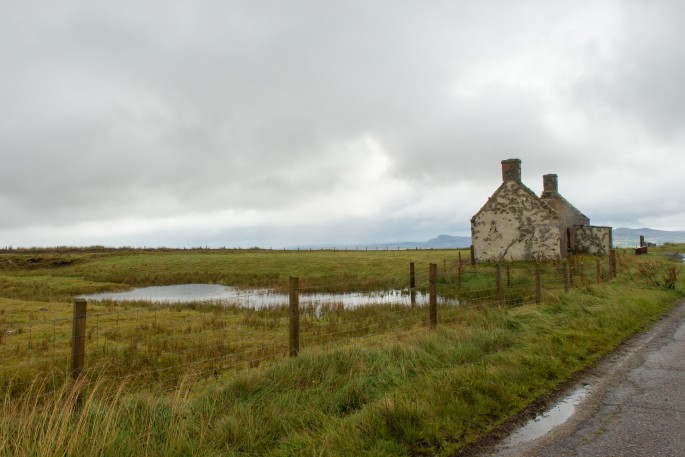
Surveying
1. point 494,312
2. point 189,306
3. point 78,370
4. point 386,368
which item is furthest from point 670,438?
point 189,306

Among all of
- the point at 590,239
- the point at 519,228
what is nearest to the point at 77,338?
the point at 519,228

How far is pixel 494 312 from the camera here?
12266mm

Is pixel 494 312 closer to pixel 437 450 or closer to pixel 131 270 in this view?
pixel 437 450

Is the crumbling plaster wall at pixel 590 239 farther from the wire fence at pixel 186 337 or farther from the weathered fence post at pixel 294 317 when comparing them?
the weathered fence post at pixel 294 317

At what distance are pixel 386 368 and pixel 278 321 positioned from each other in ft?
32.7

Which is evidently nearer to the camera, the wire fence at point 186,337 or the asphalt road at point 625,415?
the asphalt road at point 625,415

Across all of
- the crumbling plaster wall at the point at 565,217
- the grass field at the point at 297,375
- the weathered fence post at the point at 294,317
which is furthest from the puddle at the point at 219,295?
the weathered fence post at the point at 294,317

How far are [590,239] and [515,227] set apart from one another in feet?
29.0

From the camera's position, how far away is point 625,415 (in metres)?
5.73

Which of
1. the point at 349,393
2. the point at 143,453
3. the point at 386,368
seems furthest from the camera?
the point at 386,368

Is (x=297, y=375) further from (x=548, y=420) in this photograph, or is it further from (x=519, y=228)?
(x=519, y=228)

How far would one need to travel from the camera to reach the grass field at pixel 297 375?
15.7 feet

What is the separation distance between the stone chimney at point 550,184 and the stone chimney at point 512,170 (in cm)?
727

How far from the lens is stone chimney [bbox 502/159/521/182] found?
31.6m
